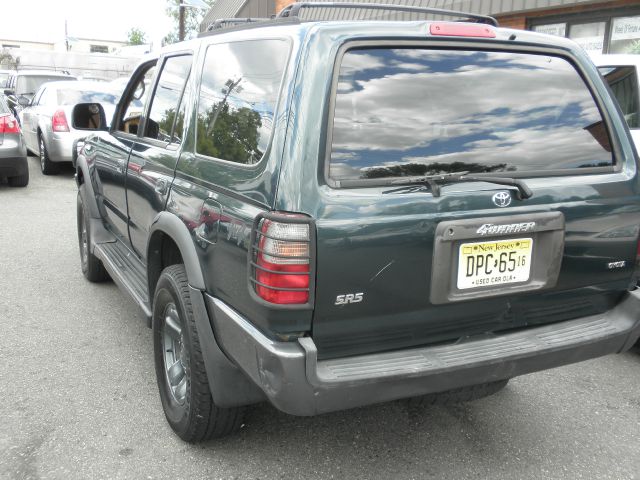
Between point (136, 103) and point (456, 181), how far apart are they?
2651 mm

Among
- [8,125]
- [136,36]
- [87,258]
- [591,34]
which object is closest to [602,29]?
[591,34]

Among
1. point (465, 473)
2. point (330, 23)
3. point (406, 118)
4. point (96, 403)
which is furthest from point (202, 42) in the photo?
point (465, 473)

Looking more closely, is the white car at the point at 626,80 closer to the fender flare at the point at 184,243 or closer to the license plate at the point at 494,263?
the license plate at the point at 494,263

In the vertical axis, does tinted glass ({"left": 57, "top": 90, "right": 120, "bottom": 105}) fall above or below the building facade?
below

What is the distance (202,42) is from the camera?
318cm

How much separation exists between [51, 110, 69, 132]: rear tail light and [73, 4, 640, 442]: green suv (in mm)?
8426

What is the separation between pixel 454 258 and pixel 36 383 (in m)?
2.55

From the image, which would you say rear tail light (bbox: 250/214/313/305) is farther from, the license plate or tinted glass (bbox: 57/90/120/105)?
tinted glass (bbox: 57/90/120/105)

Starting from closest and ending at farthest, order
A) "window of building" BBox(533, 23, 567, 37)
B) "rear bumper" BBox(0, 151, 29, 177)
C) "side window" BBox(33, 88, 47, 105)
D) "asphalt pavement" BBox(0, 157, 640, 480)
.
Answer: "asphalt pavement" BBox(0, 157, 640, 480) → "rear bumper" BBox(0, 151, 29, 177) → "window of building" BBox(533, 23, 567, 37) → "side window" BBox(33, 88, 47, 105)

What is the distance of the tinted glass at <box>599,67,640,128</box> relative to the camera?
554cm

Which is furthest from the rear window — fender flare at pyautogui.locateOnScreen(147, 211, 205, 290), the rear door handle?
the rear door handle

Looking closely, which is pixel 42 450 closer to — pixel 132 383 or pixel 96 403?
pixel 96 403

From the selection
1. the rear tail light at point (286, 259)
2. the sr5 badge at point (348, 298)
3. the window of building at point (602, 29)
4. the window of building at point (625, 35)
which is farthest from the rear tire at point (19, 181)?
the window of building at point (625, 35)

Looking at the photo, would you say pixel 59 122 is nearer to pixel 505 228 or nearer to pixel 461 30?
pixel 461 30
